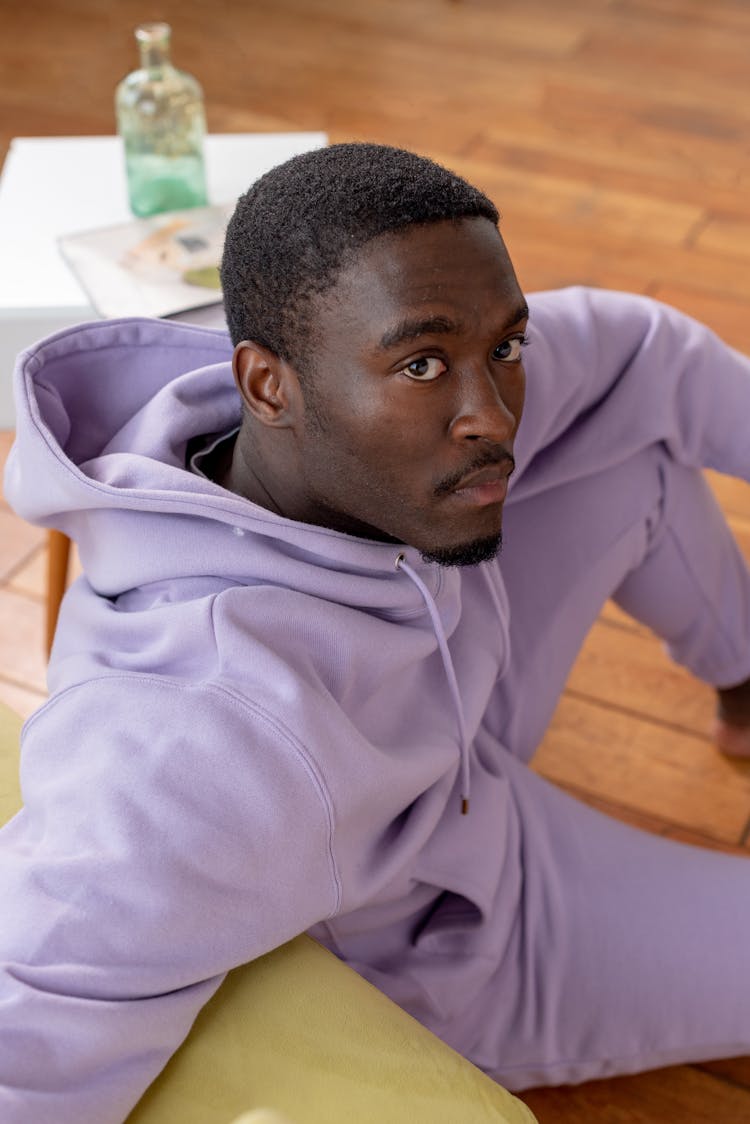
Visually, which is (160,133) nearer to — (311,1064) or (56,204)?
(56,204)

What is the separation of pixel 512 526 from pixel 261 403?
38 cm

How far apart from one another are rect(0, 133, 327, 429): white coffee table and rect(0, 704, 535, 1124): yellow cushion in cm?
87

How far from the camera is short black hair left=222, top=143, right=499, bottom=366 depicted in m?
0.81

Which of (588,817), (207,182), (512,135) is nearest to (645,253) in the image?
(512,135)

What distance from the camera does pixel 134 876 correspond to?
0.71 metres

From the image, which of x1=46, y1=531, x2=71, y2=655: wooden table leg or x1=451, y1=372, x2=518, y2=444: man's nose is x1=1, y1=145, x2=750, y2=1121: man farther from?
x1=46, y1=531, x2=71, y2=655: wooden table leg

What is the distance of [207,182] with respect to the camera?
1.73m

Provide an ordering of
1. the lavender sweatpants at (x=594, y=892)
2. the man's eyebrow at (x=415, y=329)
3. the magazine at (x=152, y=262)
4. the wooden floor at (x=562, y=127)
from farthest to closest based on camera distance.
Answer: the wooden floor at (x=562, y=127) → the magazine at (x=152, y=262) → the lavender sweatpants at (x=594, y=892) → the man's eyebrow at (x=415, y=329)

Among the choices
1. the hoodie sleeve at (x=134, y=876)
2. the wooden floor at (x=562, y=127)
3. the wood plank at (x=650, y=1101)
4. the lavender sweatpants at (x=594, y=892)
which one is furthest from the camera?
the wooden floor at (x=562, y=127)

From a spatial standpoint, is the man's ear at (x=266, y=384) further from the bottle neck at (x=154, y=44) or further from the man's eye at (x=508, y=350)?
Answer: the bottle neck at (x=154, y=44)

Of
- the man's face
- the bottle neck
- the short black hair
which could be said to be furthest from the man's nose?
the bottle neck

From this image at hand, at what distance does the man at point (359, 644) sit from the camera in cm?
73

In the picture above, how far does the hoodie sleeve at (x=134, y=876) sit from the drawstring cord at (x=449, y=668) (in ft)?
0.60

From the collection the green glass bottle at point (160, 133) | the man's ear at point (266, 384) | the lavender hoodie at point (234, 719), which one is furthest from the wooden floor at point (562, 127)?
the man's ear at point (266, 384)
